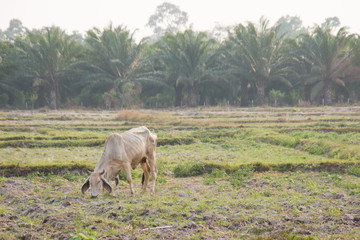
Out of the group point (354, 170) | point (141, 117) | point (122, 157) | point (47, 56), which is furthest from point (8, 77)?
point (354, 170)

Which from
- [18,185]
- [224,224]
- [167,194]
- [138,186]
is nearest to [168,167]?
[138,186]

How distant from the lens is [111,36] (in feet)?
131

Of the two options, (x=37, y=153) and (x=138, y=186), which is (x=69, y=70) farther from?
(x=138, y=186)

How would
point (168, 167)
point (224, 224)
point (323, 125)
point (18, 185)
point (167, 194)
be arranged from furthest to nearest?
point (323, 125) → point (168, 167) → point (18, 185) → point (167, 194) → point (224, 224)

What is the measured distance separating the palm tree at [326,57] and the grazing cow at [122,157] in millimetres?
32546

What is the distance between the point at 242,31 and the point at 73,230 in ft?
119

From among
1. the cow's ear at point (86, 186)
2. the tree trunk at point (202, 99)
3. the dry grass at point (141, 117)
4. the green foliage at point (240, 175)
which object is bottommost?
the green foliage at point (240, 175)

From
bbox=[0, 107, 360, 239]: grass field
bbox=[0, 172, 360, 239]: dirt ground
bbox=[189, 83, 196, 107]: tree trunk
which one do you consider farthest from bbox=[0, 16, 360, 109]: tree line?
bbox=[0, 172, 360, 239]: dirt ground

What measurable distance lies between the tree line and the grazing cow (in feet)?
97.1

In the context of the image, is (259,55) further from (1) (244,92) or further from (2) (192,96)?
(2) (192,96)

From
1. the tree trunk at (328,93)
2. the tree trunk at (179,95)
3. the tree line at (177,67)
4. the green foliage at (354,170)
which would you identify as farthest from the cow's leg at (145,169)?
the tree trunk at (179,95)

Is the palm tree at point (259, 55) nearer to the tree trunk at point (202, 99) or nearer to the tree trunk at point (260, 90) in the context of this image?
the tree trunk at point (260, 90)

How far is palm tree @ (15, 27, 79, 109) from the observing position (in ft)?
126

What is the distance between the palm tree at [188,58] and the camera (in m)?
40.6
